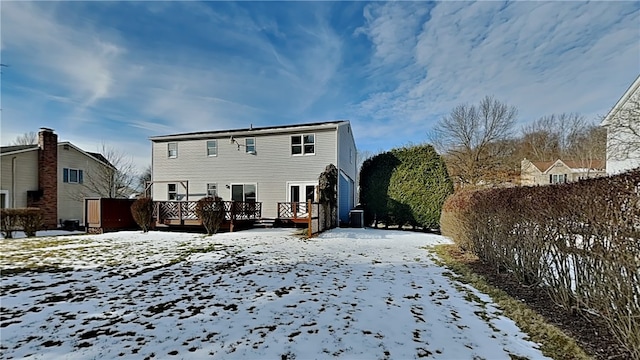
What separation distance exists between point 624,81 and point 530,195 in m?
21.0

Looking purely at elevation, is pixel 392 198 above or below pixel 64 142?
below

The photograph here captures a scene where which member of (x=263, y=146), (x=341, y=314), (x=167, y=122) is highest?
(x=167, y=122)

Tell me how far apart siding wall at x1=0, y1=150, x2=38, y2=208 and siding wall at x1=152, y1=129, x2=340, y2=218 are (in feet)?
22.1

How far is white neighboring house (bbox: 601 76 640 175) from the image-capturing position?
50.5ft

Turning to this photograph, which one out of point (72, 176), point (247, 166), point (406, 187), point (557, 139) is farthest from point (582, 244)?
point (557, 139)

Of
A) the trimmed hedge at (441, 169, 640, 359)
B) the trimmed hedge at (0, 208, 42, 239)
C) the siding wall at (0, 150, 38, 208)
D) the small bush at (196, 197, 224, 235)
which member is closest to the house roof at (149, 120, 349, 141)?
the small bush at (196, 197, 224, 235)

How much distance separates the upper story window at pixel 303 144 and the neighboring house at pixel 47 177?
14.9 m

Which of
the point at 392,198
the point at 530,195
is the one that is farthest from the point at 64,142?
the point at 530,195

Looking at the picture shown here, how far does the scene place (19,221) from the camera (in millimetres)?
13375

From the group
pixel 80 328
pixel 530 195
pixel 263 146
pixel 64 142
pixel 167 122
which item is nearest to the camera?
pixel 80 328

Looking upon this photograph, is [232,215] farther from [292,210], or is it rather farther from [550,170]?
[550,170]

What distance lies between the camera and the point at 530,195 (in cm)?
475

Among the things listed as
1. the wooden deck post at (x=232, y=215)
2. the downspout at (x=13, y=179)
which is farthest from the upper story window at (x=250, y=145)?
the downspout at (x=13, y=179)

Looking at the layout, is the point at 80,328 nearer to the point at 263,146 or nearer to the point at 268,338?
the point at 268,338
